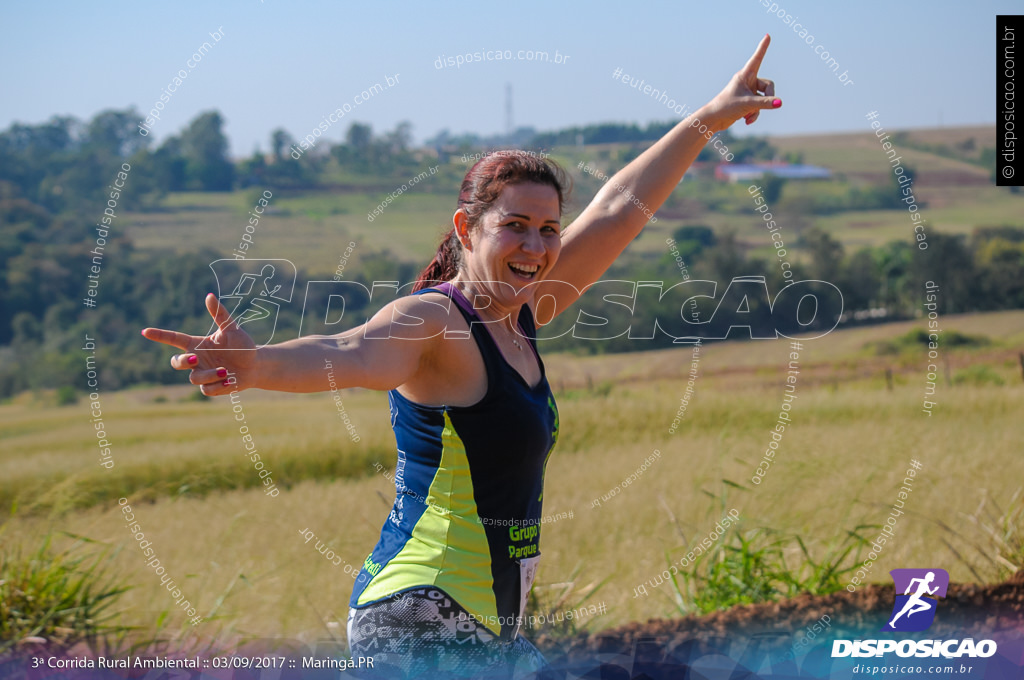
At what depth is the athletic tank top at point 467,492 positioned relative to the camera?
2150 millimetres

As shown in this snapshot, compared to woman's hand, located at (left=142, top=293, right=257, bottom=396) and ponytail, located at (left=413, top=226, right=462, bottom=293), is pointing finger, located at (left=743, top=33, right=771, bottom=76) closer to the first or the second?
ponytail, located at (left=413, top=226, right=462, bottom=293)

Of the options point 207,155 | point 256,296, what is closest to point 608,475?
point 256,296

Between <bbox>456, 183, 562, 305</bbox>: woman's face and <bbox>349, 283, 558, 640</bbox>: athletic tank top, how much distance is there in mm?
113

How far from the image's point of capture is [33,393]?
16.8 m

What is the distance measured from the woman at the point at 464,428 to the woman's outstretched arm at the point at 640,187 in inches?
23.5

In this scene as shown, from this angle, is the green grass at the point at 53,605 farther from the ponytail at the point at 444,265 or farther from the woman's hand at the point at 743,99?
the woman's hand at the point at 743,99

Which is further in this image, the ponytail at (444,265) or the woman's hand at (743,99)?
the woman's hand at (743,99)

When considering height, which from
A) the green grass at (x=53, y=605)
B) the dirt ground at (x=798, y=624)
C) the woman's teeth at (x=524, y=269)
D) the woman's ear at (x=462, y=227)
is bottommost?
the dirt ground at (x=798, y=624)

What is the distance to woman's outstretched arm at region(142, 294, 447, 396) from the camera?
5.92 ft

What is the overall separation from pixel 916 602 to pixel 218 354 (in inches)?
144

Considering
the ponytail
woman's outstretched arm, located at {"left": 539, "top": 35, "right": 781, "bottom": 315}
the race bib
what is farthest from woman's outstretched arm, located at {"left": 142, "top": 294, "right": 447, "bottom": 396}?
woman's outstretched arm, located at {"left": 539, "top": 35, "right": 781, "bottom": 315}

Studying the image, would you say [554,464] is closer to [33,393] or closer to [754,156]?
[33,393]

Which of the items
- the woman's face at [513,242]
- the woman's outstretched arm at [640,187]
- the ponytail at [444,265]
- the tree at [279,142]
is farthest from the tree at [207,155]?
the woman's face at [513,242]
